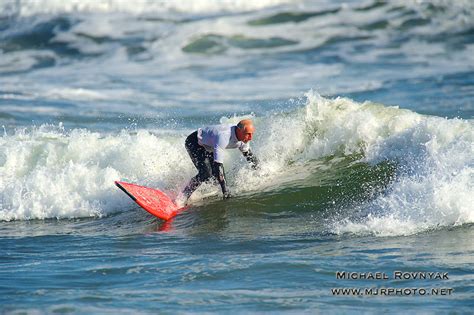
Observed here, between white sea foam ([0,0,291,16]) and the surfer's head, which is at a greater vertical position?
white sea foam ([0,0,291,16])

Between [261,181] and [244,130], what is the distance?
188 cm

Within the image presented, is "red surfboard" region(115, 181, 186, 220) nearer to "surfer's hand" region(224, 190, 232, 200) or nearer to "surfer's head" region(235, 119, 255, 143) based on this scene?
"surfer's hand" region(224, 190, 232, 200)

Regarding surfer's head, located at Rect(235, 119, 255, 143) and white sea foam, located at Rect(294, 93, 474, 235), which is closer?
white sea foam, located at Rect(294, 93, 474, 235)

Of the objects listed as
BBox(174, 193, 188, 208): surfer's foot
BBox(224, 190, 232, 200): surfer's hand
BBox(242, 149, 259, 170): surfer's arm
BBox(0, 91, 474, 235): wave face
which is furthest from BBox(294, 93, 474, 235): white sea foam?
BBox(174, 193, 188, 208): surfer's foot

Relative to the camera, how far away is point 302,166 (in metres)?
12.4

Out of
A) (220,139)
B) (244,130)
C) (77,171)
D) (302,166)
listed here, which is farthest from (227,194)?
(77,171)

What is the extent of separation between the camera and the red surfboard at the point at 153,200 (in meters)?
10.5

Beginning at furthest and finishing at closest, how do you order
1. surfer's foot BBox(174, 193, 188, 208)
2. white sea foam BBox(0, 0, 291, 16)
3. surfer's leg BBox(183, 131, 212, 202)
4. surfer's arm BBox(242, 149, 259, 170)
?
white sea foam BBox(0, 0, 291, 16), surfer's foot BBox(174, 193, 188, 208), surfer's arm BBox(242, 149, 259, 170), surfer's leg BBox(183, 131, 212, 202)

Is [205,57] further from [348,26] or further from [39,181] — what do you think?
[39,181]

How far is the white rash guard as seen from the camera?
10.3 m

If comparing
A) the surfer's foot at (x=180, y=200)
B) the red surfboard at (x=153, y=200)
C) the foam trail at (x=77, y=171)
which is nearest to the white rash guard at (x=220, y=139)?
the surfer's foot at (x=180, y=200)

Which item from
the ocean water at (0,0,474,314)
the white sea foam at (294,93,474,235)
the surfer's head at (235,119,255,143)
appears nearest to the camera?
the ocean water at (0,0,474,314)

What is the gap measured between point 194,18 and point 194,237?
21.9m

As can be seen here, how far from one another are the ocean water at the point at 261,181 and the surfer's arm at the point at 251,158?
52cm
